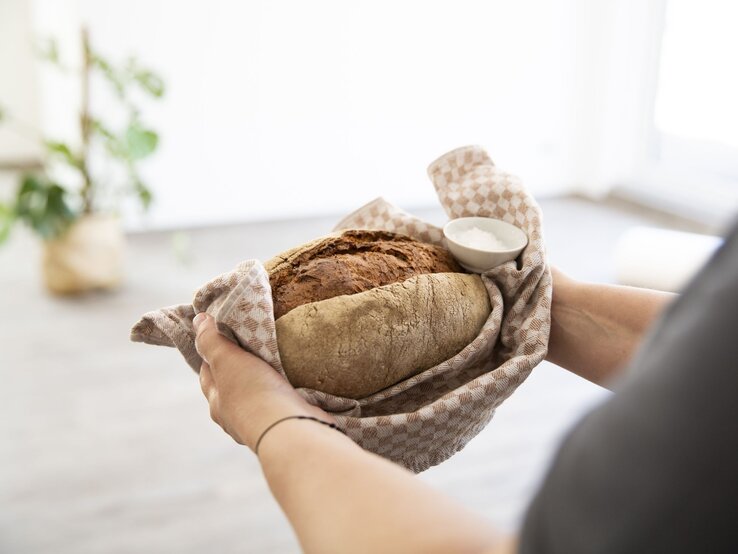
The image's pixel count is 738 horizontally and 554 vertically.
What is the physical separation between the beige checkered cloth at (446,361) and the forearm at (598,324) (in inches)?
2.6

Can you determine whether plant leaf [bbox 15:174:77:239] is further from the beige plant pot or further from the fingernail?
the fingernail

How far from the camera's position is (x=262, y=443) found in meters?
0.66

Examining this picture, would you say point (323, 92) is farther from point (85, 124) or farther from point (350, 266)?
point (350, 266)

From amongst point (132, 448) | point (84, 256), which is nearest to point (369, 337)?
point (132, 448)

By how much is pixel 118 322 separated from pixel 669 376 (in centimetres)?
295

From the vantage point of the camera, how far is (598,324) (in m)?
0.91

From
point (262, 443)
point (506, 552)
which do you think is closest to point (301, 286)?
point (262, 443)

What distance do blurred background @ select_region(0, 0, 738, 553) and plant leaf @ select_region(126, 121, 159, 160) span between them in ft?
0.05

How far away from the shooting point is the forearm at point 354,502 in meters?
0.47

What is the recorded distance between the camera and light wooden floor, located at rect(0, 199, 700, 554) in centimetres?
187

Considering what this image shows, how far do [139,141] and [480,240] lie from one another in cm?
250

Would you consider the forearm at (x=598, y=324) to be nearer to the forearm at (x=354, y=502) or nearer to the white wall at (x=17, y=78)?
the forearm at (x=354, y=502)

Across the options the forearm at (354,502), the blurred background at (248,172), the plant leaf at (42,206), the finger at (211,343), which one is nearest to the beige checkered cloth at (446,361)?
the finger at (211,343)

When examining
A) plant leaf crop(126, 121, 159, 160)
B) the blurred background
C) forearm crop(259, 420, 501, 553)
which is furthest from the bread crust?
plant leaf crop(126, 121, 159, 160)
